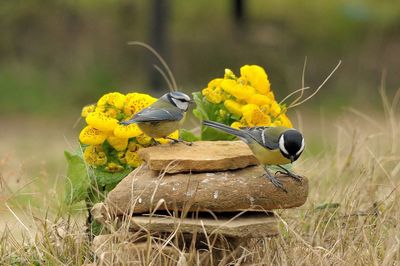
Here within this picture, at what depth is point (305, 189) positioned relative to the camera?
433 cm

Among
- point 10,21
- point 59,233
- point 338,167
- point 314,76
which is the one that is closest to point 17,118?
point 10,21

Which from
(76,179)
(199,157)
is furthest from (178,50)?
(199,157)

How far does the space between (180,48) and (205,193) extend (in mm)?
9889

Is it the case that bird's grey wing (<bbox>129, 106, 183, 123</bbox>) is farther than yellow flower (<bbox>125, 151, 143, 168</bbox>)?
No

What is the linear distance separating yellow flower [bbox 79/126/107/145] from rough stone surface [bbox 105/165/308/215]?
0.37 m

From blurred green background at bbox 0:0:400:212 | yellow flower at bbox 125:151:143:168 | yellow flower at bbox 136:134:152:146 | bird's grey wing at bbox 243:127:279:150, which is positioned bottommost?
blurred green background at bbox 0:0:400:212

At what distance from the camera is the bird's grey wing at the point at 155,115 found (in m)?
4.34

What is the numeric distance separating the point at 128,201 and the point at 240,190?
0.47 metres

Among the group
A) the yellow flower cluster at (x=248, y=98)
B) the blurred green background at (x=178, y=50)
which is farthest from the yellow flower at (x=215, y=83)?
the blurred green background at (x=178, y=50)

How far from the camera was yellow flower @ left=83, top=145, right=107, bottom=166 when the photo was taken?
15.5 feet

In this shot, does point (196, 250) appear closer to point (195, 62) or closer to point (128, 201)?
point (128, 201)

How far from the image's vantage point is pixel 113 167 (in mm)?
4746

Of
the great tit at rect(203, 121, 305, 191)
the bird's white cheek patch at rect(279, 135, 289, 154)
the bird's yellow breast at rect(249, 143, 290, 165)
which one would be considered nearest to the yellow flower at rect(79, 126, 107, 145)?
the great tit at rect(203, 121, 305, 191)

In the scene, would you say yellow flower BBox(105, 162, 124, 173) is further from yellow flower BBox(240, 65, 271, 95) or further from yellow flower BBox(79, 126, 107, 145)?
yellow flower BBox(240, 65, 271, 95)
